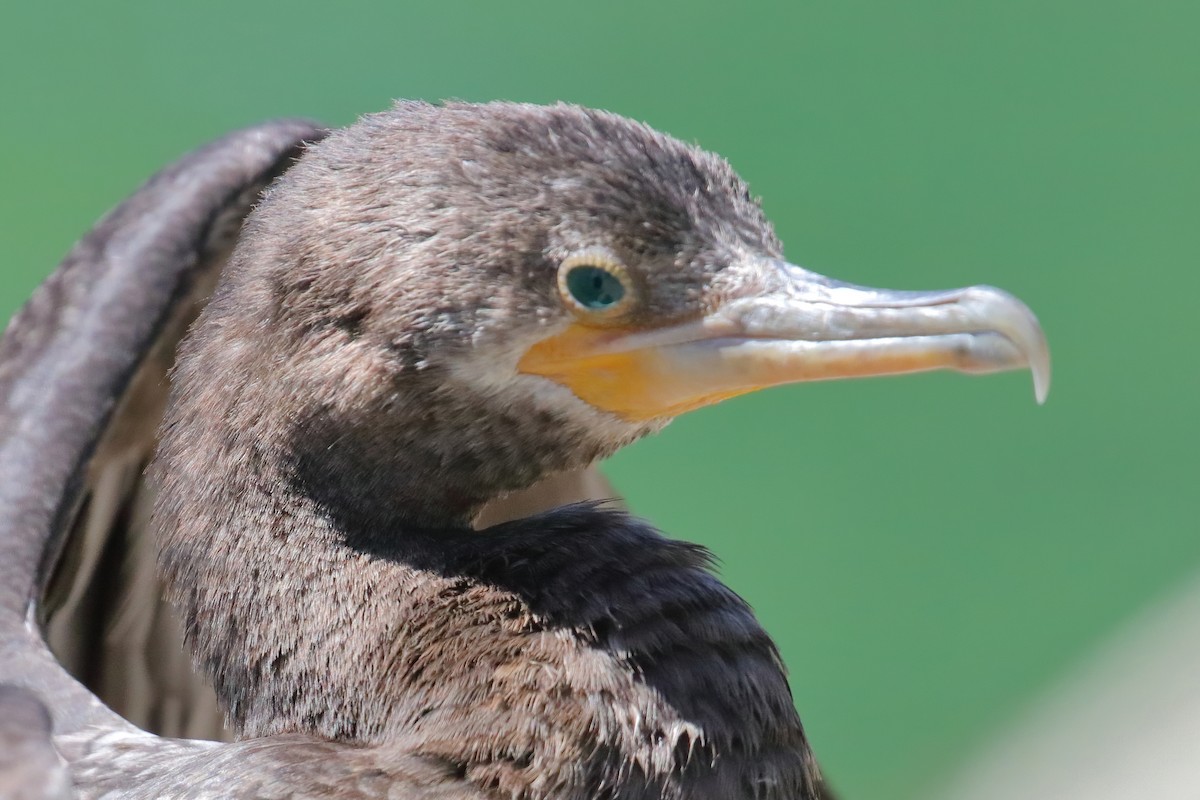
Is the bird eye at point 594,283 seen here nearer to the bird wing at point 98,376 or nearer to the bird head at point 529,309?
the bird head at point 529,309

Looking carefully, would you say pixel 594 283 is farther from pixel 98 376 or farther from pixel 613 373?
pixel 98 376

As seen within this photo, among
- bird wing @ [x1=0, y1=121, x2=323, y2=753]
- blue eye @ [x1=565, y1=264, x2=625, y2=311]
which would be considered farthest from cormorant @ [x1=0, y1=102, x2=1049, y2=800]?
bird wing @ [x1=0, y1=121, x2=323, y2=753]

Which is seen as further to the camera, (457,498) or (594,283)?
(457,498)

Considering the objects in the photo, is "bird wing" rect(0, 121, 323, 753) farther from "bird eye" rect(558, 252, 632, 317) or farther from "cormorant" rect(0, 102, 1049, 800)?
"bird eye" rect(558, 252, 632, 317)

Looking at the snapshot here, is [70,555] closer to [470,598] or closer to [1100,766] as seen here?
[470,598]

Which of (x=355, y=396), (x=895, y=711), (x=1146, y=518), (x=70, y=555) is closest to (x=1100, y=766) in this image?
(x=895, y=711)

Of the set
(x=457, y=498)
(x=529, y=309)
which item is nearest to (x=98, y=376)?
(x=457, y=498)

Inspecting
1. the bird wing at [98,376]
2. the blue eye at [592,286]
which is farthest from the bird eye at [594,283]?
the bird wing at [98,376]
